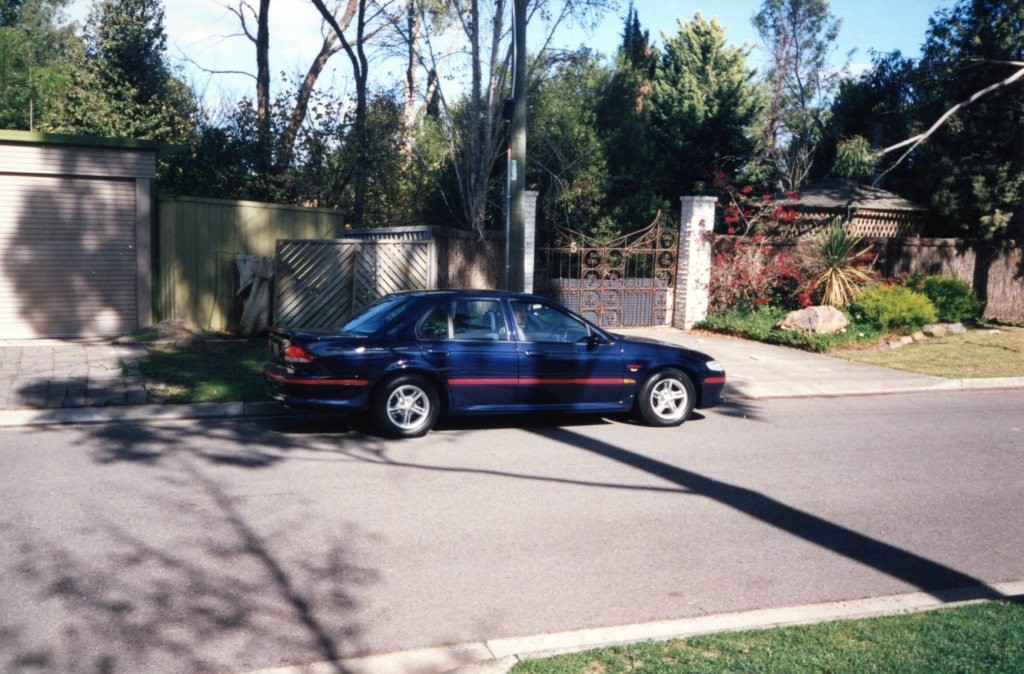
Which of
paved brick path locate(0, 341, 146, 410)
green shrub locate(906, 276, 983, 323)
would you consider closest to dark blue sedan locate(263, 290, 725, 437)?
paved brick path locate(0, 341, 146, 410)

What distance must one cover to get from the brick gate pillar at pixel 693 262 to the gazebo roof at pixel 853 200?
3213 millimetres

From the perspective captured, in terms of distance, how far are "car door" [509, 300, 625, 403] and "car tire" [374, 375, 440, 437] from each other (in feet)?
3.27

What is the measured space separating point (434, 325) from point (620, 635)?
5384mm

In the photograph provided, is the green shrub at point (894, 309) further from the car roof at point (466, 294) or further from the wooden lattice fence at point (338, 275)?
the car roof at point (466, 294)

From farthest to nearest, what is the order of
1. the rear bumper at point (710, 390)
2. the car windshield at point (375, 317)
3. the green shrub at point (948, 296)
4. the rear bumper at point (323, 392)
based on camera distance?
the green shrub at point (948, 296) < the rear bumper at point (710, 390) < the car windshield at point (375, 317) < the rear bumper at point (323, 392)

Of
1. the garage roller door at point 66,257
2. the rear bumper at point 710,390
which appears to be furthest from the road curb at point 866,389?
the garage roller door at point 66,257

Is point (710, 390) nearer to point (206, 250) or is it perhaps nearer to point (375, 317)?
point (375, 317)

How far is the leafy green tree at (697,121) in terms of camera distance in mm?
30562

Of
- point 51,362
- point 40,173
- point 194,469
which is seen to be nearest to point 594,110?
point 40,173

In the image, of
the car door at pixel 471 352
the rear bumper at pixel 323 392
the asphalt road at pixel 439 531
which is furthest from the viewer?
the car door at pixel 471 352

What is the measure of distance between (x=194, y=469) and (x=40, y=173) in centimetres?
856

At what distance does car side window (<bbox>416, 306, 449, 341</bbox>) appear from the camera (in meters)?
9.74

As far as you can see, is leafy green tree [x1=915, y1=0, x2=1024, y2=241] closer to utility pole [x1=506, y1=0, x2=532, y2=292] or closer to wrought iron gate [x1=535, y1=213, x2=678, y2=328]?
wrought iron gate [x1=535, y1=213, x2=678, y2=328]

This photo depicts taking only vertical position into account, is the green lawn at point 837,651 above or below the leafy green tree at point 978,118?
below
